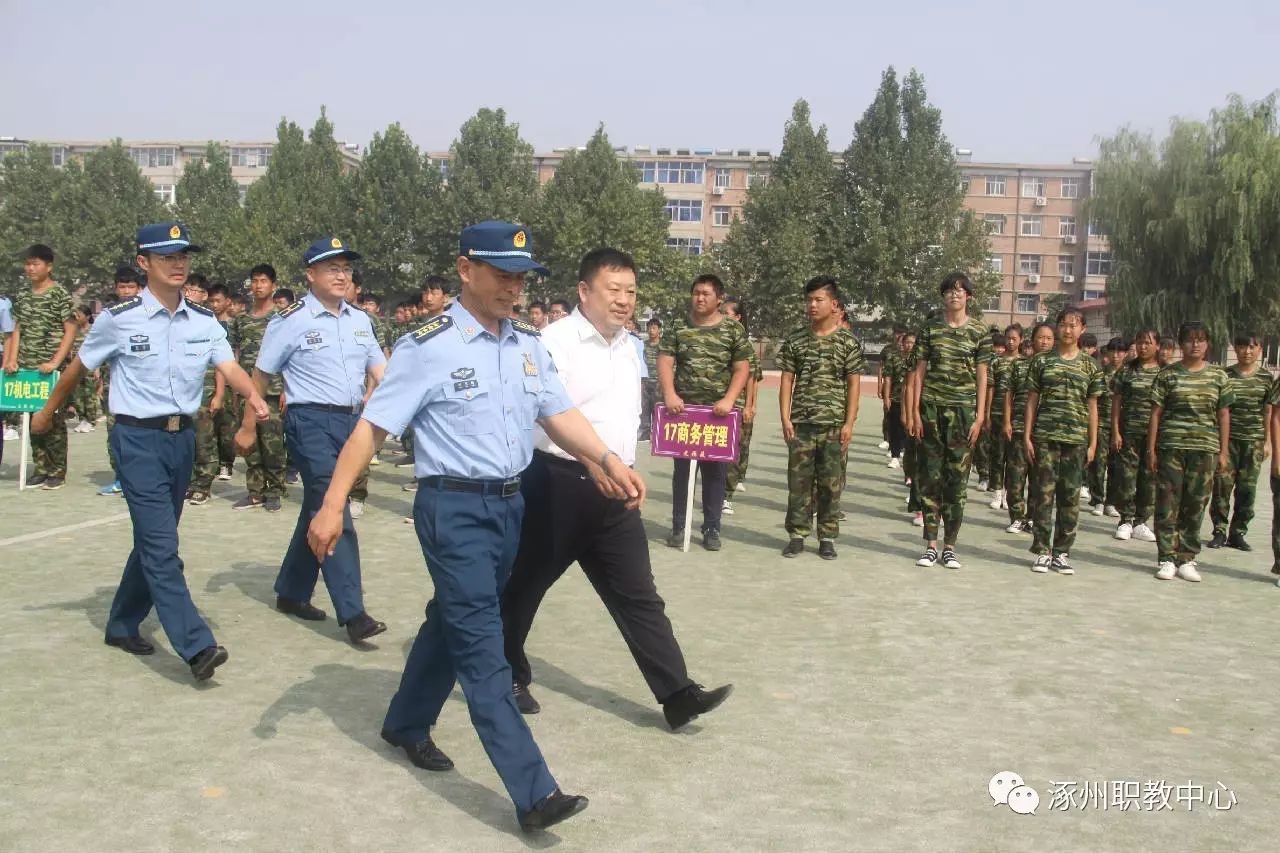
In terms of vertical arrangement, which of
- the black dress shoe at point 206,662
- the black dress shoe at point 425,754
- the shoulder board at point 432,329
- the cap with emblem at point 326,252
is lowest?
the black dress shoe at point 425,754

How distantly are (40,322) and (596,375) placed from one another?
8238 mm

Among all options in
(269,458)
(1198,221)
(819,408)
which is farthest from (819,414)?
(1198,221)

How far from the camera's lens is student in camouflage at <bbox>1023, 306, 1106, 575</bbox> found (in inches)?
345

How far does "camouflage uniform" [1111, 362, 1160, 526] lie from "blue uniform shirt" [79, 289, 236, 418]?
8.76 metres

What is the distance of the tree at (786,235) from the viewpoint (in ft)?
186

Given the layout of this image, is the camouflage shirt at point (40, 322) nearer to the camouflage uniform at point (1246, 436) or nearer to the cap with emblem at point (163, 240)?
the cap with emblem at point (163, 240)

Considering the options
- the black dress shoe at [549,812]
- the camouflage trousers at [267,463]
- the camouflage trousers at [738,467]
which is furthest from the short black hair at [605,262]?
the camouflage trousers at [738,467]

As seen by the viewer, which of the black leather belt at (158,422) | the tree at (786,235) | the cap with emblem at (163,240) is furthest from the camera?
the tree at (786,235)

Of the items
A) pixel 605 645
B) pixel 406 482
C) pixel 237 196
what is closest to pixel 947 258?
pixel 237 196

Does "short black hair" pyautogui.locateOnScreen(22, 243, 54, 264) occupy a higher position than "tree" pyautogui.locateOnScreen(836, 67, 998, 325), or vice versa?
"tree" pyautogui.locateOnScreen(836, 67, 998, 325)

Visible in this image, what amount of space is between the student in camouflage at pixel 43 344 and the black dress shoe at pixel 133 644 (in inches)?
240

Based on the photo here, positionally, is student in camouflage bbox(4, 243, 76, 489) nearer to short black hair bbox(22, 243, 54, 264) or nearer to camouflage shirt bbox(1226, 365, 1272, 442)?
short black hair bbox(22, 243, 54, 264)

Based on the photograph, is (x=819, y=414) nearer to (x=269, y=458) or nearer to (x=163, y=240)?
(x=269, y=458)

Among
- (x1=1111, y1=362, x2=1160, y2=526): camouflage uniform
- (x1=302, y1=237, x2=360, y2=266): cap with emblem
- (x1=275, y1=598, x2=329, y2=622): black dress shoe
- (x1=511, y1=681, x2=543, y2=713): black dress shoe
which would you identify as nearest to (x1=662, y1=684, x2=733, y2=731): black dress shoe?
(x1=511, y1=681, x2=543, y2=713): black dress shoe
